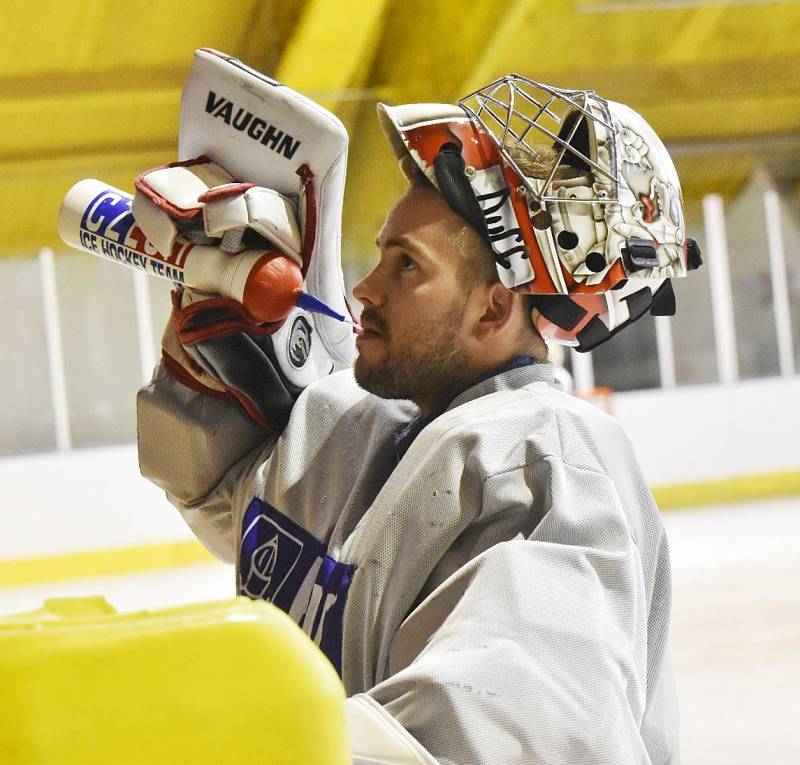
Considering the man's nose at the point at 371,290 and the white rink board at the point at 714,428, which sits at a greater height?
the man's nose at the point at 371,290

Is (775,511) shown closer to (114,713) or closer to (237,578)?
(237,578)

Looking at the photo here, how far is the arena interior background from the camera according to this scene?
7688mm

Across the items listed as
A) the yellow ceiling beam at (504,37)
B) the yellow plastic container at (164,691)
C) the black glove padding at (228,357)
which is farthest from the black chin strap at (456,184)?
the yellow ceiling beam at (504,37)

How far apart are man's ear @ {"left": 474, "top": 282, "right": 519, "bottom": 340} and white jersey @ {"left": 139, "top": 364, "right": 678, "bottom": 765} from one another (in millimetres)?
57

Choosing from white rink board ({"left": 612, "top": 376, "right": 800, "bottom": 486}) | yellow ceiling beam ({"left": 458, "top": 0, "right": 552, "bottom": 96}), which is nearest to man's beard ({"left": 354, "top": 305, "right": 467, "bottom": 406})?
yellow ceiling beam ({"left": 458, "top": 0, "right": 552, "bottom": 96})

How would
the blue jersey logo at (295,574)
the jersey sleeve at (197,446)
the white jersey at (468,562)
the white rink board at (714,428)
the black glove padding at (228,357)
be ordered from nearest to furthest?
the white jersey at (468,562)
the blue jersey logo at (295,574)
the black glove padding at (228,357)
the jersey sleeve at (197,446)
the white rink board at (714,428)

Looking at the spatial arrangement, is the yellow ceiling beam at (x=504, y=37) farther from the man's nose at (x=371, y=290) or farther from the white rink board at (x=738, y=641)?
the man's nose at (x=371, y=290)

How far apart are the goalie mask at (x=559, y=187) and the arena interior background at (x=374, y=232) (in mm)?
4724

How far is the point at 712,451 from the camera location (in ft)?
31.9

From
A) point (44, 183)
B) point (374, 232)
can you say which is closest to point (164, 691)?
point (374, 232)

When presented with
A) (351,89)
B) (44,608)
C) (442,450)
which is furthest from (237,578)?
(351,89)

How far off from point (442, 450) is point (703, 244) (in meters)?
9.88

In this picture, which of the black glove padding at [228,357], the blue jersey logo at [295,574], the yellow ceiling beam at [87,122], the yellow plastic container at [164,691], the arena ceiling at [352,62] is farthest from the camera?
the yellow ceiling beam at [87,122]

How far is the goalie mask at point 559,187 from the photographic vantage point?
1.18 meters
